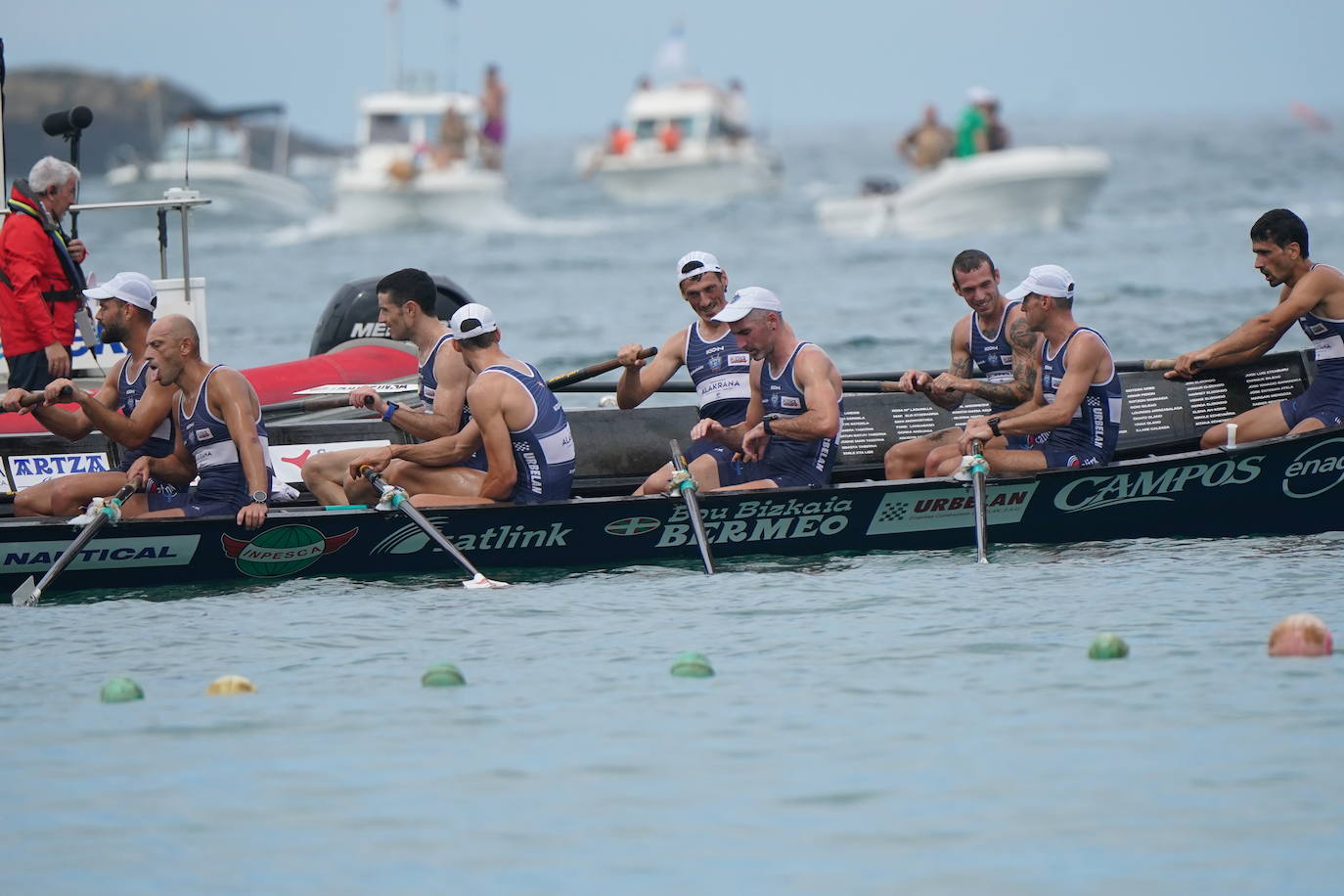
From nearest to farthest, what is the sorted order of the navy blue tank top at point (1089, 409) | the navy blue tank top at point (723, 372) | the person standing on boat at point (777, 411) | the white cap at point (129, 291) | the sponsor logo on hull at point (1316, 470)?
the white cap at point (129, 291) < the person standing on boat at point (777, 411) < the navy blue tank top at point (1089, 409) < the sponsor logo on hull at point (1316, 470) < the navy blue tank top at point (723, 372)

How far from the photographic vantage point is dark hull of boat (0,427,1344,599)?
10062 millimetres

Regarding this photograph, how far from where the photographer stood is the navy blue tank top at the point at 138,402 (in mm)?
10039

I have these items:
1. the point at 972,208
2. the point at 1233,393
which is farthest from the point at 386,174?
the point at 1233,393

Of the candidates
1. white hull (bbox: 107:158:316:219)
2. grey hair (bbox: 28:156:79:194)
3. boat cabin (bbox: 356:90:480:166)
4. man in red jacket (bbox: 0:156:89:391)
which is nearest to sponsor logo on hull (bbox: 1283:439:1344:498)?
man in red jacket (bbox: 0:156:89:391)

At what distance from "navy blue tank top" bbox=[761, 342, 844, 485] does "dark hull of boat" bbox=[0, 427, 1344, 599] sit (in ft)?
1.06

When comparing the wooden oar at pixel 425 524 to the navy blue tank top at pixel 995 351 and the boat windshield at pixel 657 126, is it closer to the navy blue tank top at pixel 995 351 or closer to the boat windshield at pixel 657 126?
the navy blue tank top at pixel 995 351

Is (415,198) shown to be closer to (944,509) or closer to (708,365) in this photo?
(708,365)

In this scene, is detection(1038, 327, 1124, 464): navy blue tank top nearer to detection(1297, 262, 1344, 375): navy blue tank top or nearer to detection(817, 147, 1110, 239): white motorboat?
detection(1297, 262, 1344, 375): navy blue tank top

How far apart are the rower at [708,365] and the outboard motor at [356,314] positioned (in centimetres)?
401

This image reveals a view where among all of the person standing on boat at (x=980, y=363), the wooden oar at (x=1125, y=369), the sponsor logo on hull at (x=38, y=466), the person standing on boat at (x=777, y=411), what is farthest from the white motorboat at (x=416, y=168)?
the person standing on boat at (x=777, y=411)

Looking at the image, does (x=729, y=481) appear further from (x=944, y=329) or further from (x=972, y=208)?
(x=972, y=208)

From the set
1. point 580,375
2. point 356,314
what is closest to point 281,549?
point 580,375

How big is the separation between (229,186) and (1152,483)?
39414 mm

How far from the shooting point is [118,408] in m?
10.4
